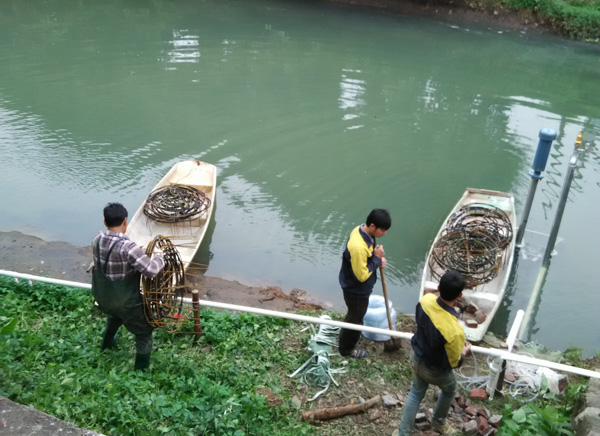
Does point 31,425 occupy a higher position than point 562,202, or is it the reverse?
point 31,425

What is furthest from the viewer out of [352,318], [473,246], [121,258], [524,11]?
[524,11]

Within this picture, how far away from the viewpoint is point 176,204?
30.6ft

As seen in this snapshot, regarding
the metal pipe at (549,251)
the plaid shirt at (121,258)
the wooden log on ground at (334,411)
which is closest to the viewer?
the plaid shirt at (121,258)

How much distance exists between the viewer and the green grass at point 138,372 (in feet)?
13.9

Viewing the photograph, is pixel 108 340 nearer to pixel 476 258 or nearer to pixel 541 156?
pixel 476 258

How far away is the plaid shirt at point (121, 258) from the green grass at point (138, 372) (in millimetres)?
830

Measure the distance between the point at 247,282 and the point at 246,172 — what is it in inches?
129

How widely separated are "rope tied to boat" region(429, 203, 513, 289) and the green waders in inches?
168

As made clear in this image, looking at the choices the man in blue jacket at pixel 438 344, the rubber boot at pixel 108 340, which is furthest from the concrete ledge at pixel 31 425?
the man in blue jacket at pixel 438 344

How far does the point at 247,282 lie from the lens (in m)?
9.02

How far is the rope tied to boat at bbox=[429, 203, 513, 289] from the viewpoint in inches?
310

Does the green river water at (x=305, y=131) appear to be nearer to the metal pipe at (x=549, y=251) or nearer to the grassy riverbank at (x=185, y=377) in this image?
the metal pipe at (x=549, y=251)

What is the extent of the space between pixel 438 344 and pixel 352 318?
1.63 meters

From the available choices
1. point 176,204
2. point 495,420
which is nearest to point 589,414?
point 495,420
